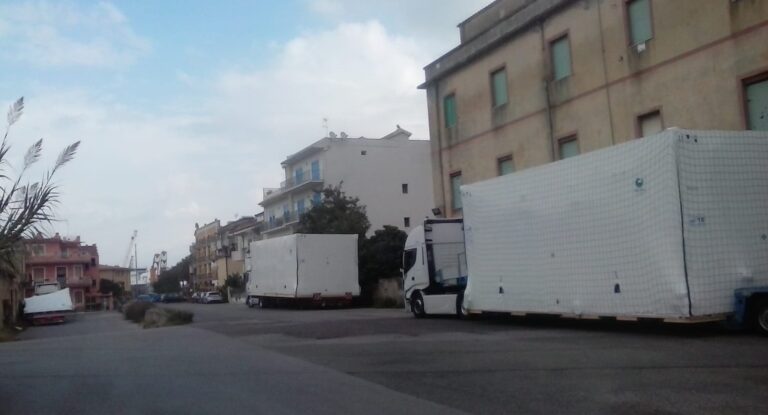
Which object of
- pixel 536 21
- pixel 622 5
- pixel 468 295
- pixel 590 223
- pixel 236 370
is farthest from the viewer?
pixel 536 21

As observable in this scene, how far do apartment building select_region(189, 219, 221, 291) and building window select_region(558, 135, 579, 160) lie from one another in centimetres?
8776

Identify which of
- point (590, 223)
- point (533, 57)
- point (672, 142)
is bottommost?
point (590, 223)

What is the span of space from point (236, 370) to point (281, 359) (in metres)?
1.69

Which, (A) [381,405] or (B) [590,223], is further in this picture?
(B) [590,223]

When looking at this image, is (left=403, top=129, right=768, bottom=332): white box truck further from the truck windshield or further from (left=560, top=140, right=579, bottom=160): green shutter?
(left=560, top=140, right=579, bottom=160): green shutter

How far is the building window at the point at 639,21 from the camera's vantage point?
2362 centimetres

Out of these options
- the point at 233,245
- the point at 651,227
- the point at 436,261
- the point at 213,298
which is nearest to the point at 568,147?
the point at 436,261

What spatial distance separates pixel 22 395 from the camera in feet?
37.3

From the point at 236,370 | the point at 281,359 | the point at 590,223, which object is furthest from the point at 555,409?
the point at 590,223

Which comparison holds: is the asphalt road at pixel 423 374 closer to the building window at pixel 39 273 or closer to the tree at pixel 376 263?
the tree at pixel 376 263

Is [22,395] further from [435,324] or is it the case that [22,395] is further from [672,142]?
[435,324]

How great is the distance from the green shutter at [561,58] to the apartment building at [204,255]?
88.1 meters

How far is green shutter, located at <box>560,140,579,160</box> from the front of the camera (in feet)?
88.5

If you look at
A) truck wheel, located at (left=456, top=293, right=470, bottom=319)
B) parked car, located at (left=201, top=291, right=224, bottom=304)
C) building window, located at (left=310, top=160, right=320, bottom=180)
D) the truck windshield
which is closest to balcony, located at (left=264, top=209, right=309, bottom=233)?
building window, located at (left=310, top=160, right=320, bottom=180)
